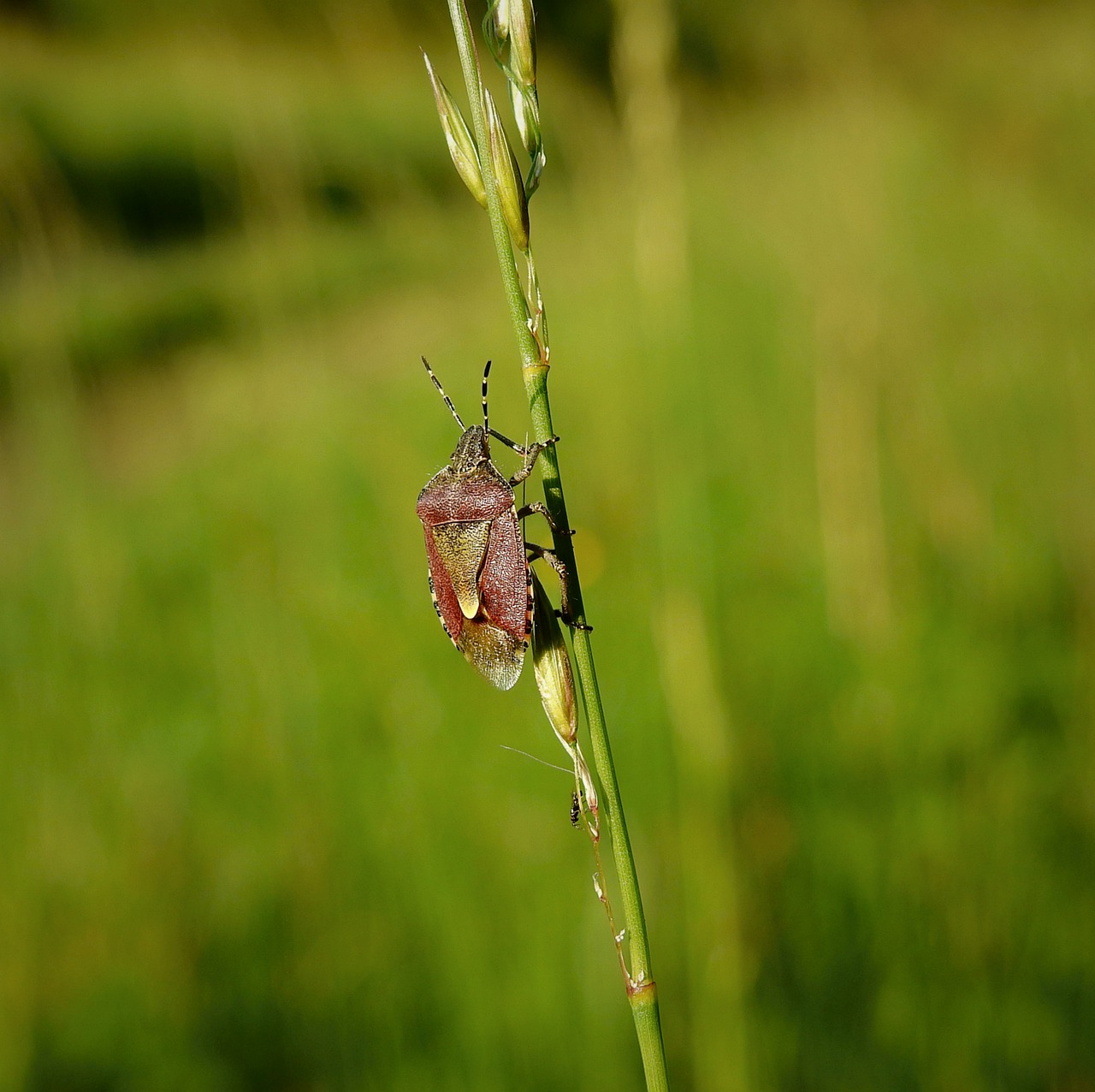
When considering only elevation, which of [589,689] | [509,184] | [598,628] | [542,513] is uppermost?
[509,184]

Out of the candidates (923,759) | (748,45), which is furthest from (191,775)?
(748,45)

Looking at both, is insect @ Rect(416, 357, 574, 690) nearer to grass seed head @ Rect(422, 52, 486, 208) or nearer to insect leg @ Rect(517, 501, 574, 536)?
insect leg @ Rect(517, 501, 574, 536)

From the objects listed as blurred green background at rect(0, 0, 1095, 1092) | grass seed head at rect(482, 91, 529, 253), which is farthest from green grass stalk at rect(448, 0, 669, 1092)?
blurred green background at rect(0, 0, 1095, 1092)

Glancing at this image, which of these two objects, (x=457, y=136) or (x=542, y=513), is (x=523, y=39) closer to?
(x=457, y=136)

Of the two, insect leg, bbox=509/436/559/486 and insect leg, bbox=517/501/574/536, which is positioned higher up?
insect leg, bbox=509/436/559/486

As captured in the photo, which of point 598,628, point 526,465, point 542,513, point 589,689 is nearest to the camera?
point 589,689

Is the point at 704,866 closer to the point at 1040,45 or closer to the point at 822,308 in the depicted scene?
the point at 822,308

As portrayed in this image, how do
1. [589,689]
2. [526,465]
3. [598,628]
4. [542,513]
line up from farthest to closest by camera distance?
[598,628] < [526,465] < [542,513] < [589,689]

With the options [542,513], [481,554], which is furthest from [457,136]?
[481,554]
